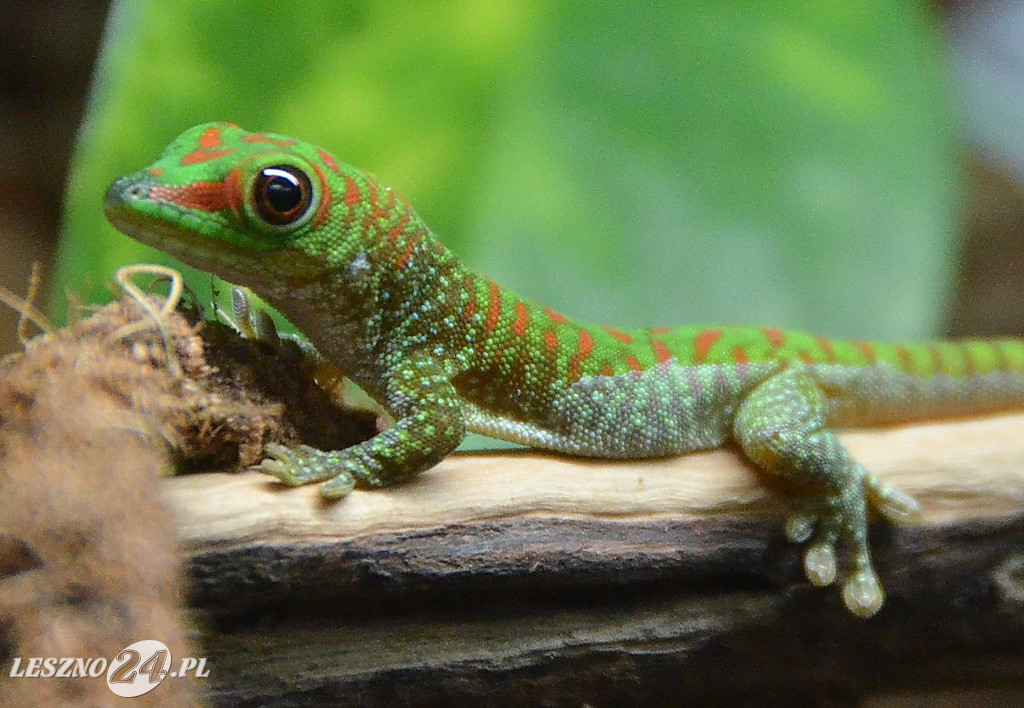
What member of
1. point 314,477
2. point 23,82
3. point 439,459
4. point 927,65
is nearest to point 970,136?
point 927,65

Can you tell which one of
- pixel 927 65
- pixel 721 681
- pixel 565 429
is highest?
pixel 927 65

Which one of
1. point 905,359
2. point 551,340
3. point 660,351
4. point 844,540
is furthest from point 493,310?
point 905,359

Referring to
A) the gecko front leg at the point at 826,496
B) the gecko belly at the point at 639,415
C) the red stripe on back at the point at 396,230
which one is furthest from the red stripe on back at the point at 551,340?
the gecko front leg at the point at 826,496

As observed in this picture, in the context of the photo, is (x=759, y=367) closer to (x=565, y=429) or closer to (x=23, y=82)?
(x=565, y=429)

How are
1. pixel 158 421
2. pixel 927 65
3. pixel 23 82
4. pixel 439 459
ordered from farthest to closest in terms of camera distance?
1. pixel 23 82
2. pixel 927 65
3. pixel 439 459
4. pixel 158 421

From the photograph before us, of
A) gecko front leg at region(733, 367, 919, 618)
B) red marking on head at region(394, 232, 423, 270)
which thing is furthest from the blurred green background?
gecko front leg at region(733, 367, 919, 618)

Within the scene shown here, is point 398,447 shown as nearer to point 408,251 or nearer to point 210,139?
point 408,251

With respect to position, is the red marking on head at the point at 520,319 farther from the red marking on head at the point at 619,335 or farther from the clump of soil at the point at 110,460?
the clump of soil at the point at 110,460
